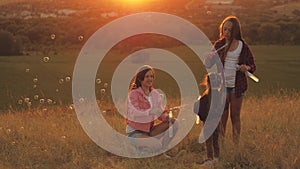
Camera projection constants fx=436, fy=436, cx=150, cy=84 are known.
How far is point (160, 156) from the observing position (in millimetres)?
5066

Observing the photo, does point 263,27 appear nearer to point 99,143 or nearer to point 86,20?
point 86,20

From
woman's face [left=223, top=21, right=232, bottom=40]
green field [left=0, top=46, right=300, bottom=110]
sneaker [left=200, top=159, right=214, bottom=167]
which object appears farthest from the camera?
green field [left=0, top=46, right=300, bottom=110]

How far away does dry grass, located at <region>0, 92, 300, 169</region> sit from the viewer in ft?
15.1

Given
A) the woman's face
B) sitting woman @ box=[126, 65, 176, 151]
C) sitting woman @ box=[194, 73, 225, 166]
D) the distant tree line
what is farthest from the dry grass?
the distant tree line

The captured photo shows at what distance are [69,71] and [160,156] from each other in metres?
31.2

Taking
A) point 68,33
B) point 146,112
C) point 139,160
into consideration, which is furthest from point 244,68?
point 68,33

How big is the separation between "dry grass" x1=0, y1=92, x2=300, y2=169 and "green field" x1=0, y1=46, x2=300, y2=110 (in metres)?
18.3

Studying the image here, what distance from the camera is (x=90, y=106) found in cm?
918

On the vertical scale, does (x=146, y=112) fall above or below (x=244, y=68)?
below

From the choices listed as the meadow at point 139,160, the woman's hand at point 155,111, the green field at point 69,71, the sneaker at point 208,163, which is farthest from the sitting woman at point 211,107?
the green field at point 69,71

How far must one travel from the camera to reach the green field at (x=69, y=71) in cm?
2795

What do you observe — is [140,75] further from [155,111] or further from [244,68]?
[244,68]

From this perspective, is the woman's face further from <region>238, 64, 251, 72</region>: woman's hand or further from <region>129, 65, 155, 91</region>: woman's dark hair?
<region>129, 65, 155, 91</region>: woman's dark hair

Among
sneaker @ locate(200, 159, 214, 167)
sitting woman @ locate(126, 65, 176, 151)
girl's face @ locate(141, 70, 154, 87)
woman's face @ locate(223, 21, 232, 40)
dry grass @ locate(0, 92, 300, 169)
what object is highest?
woman's face @ locate(223, 21, 232, 40)
